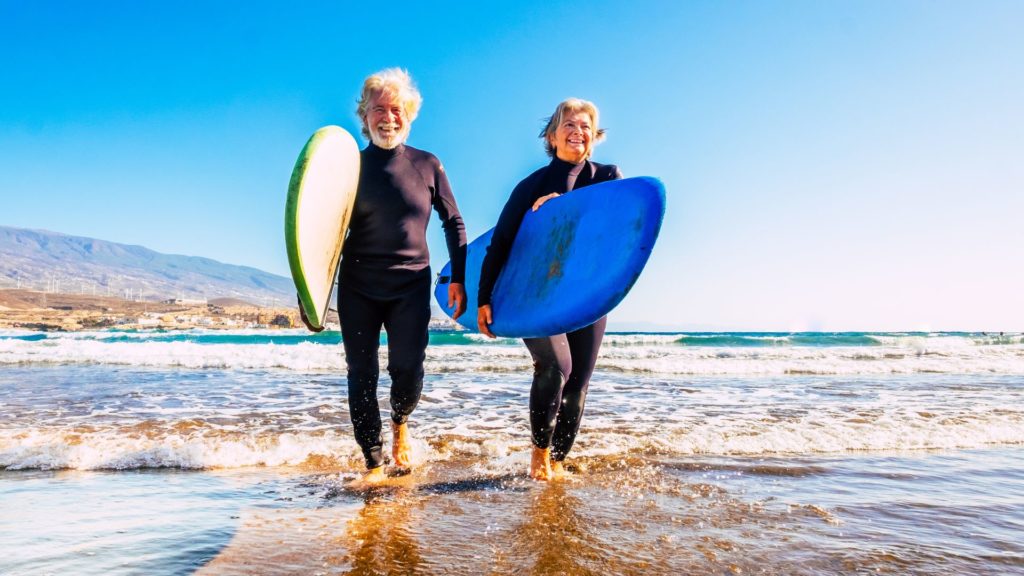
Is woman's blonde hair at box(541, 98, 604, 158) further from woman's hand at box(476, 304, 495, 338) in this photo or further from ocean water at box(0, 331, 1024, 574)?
ocean water at box(0, 331, 1024, 574)

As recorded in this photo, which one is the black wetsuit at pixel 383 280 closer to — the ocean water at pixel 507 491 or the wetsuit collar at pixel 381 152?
the wetsuit collar at pixel 381 152

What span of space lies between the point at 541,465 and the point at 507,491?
13.3 inches

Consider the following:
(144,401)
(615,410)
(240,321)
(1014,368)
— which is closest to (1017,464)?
(615,410)

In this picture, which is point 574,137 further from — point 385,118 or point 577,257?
point 385,118

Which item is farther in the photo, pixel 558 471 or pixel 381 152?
pixel 558 471

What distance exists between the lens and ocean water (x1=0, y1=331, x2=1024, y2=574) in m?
2.13

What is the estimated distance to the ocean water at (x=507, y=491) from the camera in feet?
6.99

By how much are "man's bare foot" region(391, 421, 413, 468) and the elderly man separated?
25 cm

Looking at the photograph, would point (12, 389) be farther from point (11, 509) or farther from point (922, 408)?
point (922, 408)

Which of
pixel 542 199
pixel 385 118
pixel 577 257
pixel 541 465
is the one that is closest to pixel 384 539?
pixel 541 465

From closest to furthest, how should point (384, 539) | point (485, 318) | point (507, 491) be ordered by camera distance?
1. point (384, 539)
2. point (507, 491)
3. point (485, 318)

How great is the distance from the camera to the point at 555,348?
3113 mm

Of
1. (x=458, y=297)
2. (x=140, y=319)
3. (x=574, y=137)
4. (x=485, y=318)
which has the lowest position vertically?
(x=140, y=319)

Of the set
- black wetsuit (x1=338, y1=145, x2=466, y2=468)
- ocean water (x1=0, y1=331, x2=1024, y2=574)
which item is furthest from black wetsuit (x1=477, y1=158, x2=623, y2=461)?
black wetsuit (x1=338, y1=145, x2=466, y2=468)
